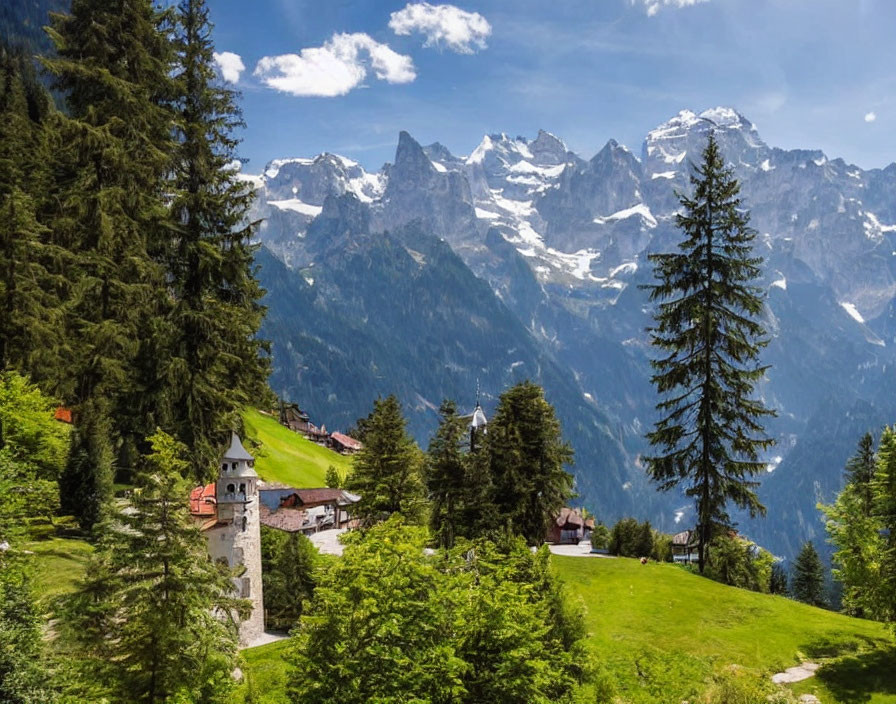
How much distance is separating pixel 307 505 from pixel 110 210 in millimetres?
34508

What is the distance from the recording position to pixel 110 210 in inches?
1280

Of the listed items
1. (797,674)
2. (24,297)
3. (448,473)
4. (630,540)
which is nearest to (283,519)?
(448,473)

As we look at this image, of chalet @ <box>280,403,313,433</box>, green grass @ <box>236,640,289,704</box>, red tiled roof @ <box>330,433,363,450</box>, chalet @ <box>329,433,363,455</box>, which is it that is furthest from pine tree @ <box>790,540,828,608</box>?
chalet @ <box>280,403,313,433</box>

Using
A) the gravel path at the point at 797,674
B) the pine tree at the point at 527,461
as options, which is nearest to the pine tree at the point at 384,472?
the pine tree at the point at 527,461

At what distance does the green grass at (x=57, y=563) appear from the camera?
19766 millimetres

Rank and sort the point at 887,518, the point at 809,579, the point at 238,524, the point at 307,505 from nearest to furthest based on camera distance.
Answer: the point at 887,518, the point at 238,524, the point at 307,505, the point at 809,579

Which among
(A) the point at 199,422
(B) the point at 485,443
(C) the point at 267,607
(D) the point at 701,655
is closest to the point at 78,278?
(A) the point at 199,422

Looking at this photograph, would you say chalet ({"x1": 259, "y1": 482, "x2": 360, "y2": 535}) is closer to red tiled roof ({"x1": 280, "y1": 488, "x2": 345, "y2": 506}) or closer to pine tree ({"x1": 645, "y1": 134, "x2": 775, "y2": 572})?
red tiled roof ({"x1": 280, "y1": 488, "x2": 345, "y2": 506})

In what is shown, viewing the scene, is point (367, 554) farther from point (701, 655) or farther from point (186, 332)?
point (186, 332)

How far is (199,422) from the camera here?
98.4 ft

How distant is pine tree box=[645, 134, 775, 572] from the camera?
31.6m

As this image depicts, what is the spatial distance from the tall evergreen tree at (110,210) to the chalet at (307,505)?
21731 mm

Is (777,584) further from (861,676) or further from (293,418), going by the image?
(293,418)

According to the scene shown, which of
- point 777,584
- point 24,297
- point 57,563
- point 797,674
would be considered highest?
point 24,297
